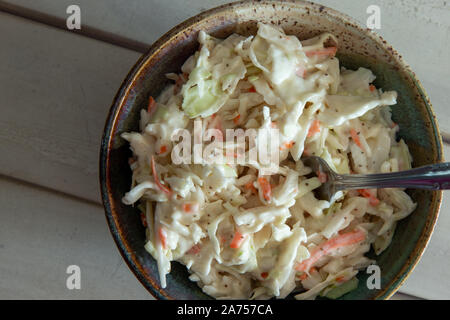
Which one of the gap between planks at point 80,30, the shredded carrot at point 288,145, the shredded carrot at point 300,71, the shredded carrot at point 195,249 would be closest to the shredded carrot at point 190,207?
the shredded carrot at point 195,249

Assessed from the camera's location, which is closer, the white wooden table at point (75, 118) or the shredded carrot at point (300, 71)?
the shredded carrot at point (300, 71)

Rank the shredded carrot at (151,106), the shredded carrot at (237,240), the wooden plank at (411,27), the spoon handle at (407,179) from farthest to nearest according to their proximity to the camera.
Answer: the wooden plank at (411,27)
the shredded carrot at (151,106)
the shredded carrot at (237,240)
the spoon handle at (407,179)

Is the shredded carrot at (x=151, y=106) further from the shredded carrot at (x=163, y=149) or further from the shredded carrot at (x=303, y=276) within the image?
the shredded carrot at (x=303, y=276)

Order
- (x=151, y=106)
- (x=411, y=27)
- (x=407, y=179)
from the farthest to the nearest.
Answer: (x=411, y=27), (x=151, y=106), (x=407, y=179)

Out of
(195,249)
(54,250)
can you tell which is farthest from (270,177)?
(54,250)

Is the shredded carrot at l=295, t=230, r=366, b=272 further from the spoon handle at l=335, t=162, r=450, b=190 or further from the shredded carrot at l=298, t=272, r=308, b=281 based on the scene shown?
the spoon handle at l=335, t=162, r=450, b=190

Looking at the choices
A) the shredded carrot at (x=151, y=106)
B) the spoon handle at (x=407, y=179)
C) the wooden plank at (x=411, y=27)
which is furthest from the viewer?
the wooden plank at (x=411, y=27)

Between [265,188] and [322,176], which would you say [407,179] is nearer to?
[322,176]

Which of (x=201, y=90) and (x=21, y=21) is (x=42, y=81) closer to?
(x=21, y=21)
